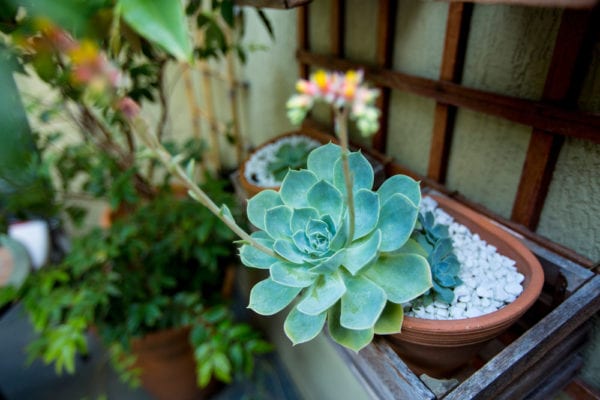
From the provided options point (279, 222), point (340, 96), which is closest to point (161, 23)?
point (340, 96)

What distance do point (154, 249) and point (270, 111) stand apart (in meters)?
0.62

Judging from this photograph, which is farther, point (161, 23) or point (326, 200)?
point (326, 200)

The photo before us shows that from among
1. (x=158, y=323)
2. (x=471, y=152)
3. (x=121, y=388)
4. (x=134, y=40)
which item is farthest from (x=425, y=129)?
(x=121, y=388)

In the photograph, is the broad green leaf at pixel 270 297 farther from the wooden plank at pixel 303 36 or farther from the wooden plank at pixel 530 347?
the wooden plank at pixel 303 36

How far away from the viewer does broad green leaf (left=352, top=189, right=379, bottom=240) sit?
50cm

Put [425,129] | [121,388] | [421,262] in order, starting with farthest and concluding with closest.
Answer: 1. [121,388]
2. [425,129]
3. [421,262]

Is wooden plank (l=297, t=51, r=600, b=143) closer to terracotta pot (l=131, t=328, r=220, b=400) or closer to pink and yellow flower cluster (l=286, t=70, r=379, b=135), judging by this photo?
pink and yellow flower cluster (l=286, t=70, r=379, b=135)

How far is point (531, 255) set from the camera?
58cm

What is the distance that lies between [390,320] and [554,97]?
40 centimetres

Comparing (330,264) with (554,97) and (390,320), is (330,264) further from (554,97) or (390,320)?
(554,97)

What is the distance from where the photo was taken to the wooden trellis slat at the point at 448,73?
65cm

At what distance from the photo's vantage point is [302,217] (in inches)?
21.3

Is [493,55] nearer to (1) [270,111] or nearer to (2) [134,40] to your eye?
(2) [134,40]

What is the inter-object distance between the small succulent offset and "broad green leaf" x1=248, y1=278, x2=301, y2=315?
0.61 ft
